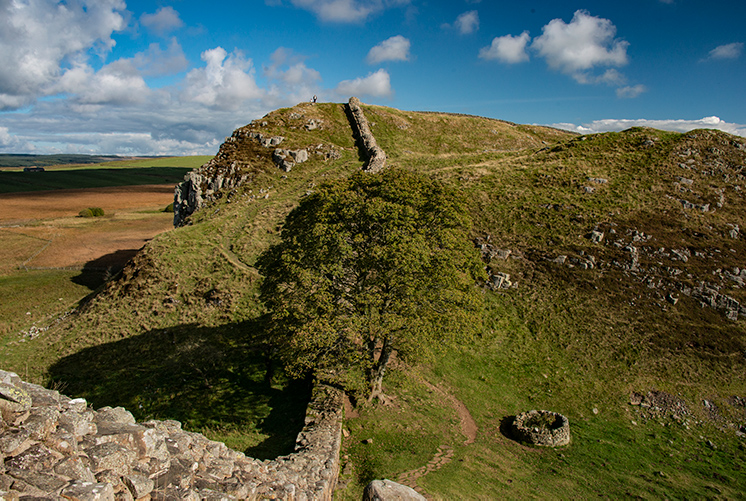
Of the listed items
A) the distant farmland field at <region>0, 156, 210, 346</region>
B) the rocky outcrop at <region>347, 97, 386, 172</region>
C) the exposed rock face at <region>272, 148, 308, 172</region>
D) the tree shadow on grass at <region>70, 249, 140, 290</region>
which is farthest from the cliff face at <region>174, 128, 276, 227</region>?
the rocky outcrop at <region>347, 97, 386, 172</region>

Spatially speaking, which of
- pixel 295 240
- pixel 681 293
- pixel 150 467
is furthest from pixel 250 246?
pixel 681 293

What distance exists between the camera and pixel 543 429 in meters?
22.5

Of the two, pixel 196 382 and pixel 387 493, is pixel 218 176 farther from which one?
pixel 387 493

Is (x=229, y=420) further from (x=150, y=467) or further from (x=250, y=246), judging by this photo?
(x=250, y=246)

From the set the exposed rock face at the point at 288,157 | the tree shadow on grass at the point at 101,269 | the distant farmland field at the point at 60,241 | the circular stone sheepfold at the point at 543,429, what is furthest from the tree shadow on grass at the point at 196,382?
the exposed rock face at the point at 288,157

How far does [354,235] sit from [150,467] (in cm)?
1613

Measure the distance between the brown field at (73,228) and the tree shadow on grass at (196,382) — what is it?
29.8 m

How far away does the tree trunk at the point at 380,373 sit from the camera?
2308 cm

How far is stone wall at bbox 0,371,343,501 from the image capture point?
22.9 ft

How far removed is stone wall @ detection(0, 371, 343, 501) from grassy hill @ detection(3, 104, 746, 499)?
7.55 m

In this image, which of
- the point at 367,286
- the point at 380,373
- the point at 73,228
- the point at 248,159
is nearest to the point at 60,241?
the point at 73,228

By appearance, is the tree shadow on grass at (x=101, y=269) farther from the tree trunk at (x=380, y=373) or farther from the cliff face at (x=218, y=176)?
the tree trunk at (x=380, y=373)

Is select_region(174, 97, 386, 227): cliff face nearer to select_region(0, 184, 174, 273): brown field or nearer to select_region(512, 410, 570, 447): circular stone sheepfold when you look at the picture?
select_region(0, 184, 174, 273): brown field

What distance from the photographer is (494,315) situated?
34.6 metres
